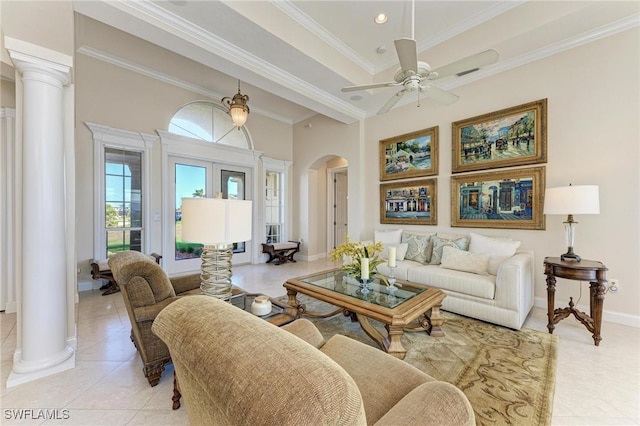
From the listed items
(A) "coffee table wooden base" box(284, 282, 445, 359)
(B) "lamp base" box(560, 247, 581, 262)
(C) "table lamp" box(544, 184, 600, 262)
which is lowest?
(A) "coffee table wooden base" box(284, 282, 445, 359)

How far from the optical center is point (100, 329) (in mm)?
2506

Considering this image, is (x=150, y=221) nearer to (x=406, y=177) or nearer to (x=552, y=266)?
(x=406, y=177)

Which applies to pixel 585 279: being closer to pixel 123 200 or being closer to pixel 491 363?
pixel 491 363

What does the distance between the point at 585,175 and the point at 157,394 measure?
444cm

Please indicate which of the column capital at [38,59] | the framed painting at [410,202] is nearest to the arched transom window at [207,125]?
the column capital at [38,59]

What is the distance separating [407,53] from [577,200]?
2.08 m

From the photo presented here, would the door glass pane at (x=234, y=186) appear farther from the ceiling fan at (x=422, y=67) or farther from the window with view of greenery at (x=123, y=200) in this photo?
the ceiling fan at (x=422, y=67)

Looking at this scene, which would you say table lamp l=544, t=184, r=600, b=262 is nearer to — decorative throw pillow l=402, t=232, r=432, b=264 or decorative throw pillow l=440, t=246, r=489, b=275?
decorative throw pillow l=440, t=246, r=489, b=275

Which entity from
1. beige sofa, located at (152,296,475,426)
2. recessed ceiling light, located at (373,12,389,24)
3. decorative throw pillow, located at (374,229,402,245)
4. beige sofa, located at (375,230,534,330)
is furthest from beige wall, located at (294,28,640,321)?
beige sofa, located at (152,296,475,426)

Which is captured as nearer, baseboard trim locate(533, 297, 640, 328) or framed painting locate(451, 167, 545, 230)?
baseboard trim locate(533, 297, 640, 328)

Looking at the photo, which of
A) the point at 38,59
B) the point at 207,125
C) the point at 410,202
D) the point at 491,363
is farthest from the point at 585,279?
the point at 207,125

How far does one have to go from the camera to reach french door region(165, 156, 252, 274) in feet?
15.1

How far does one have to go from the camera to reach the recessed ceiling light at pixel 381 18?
303cm

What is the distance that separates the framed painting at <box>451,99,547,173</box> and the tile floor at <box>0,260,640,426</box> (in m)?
1.99
